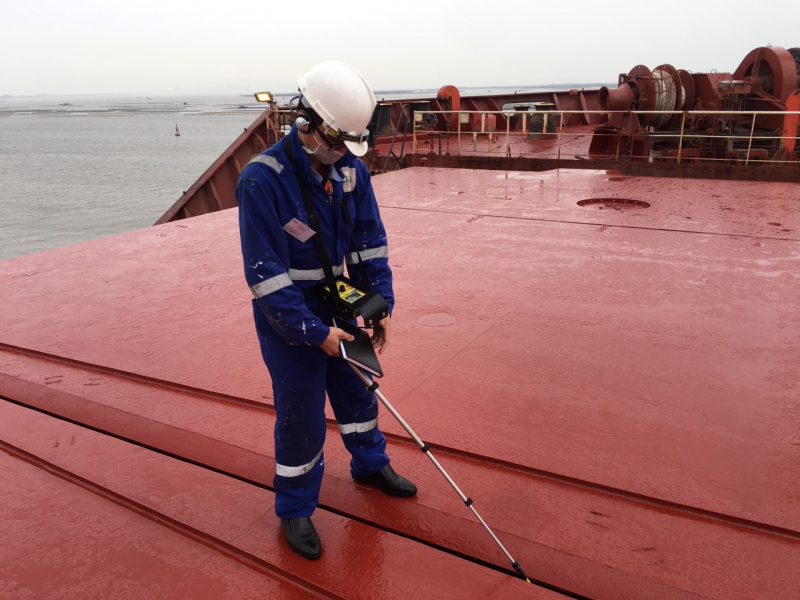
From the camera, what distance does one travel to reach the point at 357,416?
239 cm

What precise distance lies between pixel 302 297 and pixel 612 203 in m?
7.00

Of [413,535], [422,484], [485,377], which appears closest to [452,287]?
[485,377]

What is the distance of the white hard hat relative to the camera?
194 centimetres

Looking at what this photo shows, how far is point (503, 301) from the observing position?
4.53 m

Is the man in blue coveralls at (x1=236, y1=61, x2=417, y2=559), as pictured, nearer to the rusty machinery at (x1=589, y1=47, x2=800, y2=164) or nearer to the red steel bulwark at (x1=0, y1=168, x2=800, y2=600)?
the red steel bulwark at (x1=0, y1=168, x2=800, y2=600)

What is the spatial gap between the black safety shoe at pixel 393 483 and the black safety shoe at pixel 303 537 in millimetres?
378

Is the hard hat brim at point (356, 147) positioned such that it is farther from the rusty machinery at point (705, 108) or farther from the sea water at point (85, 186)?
the sea water at point (85, 186)

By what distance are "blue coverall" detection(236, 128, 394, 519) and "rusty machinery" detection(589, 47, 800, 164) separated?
10073 mm

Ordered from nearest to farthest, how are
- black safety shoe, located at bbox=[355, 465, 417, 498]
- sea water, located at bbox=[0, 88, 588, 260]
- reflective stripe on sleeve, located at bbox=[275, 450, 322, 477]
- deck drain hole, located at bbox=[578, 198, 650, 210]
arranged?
1. reflective stripe on sleeve, located at bbox=[275, 450, 322, 477]
2. black safety shoe, located at bbox=[355, 465, 417, 498]
3. deck drain hole, located at bbox=[578, 198, 650, 210]
4. sea water, located at bbox=[0, 88, 588, 260]

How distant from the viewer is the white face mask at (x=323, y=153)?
1986mm

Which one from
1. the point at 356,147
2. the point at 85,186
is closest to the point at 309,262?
the point at 356,147

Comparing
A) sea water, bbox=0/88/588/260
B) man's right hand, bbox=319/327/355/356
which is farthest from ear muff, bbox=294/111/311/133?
sea water, bbox=0/88/588/260

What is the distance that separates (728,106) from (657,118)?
131cm

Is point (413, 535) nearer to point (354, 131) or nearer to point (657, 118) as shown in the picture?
point (354, 131)
